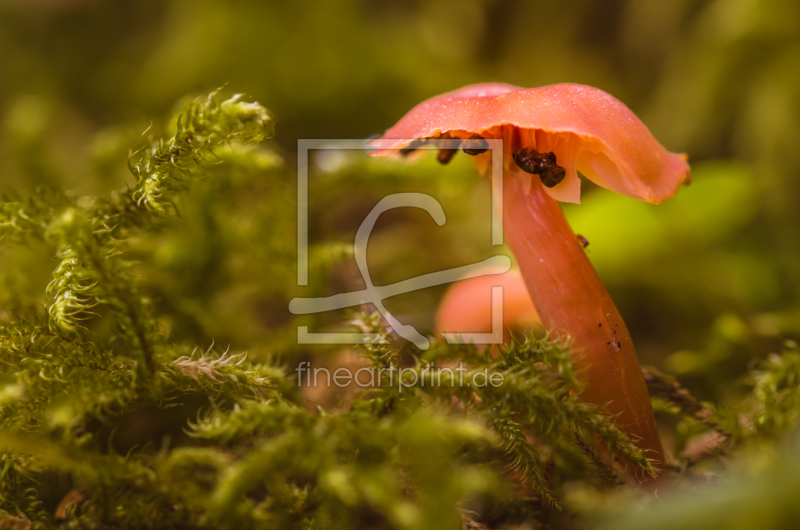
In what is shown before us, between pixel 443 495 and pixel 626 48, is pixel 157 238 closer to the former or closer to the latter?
pixel 443 495

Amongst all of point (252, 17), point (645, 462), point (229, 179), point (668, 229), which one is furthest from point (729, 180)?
point (252, 17)

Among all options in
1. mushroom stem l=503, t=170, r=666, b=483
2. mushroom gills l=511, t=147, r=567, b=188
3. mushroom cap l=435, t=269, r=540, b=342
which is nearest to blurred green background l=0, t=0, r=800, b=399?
mushroom cap l=435, t=269, r=540, b=342

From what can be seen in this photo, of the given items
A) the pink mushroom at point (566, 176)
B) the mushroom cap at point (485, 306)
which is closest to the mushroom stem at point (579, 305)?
the pink mushroom at point (566, 176)

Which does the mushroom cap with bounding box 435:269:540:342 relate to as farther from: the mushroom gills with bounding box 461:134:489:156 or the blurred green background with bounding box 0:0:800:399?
the mushroom gills with bounding box 461:134:489:156

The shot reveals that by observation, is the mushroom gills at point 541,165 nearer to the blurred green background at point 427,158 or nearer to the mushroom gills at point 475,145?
the mushroom gills at point 475,145

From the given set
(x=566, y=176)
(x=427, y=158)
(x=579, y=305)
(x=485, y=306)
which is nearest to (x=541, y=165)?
(x=566, y=176)

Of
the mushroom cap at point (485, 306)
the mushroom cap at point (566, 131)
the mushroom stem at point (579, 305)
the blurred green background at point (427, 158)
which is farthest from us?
the blurred green background at point (427, 158)

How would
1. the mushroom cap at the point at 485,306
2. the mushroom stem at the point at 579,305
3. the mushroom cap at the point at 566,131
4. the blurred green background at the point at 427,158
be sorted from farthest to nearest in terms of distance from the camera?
the blurred green background at the point at 427,158 < the mushroom cap at the point at 485,306 < the mushroom stem at the point at 579,305 < the mushroom cap at the point at 566,131
